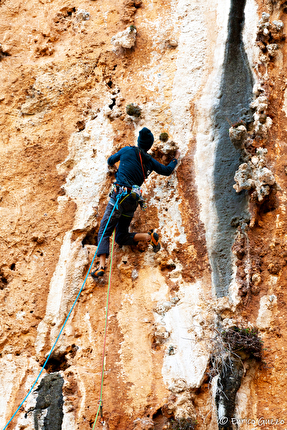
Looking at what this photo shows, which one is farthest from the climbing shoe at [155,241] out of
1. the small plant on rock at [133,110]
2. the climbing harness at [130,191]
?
the small plant on rock at [133,110]

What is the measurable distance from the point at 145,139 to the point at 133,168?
486mm

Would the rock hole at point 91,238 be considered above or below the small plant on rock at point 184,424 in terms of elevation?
above

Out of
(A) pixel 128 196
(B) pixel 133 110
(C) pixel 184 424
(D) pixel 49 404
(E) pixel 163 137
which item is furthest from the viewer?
(B) pixel 133 110

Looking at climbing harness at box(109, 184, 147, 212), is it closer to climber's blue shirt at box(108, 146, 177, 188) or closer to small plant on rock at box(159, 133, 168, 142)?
climber's blue shirt at box(108, 146, 177, 188)

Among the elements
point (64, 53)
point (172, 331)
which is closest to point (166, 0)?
point (64, 53)

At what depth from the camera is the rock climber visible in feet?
19.1

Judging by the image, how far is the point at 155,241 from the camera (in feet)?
19.2

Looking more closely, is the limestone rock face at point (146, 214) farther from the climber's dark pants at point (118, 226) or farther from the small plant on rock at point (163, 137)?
the climber's dark pants at point (118, 226)

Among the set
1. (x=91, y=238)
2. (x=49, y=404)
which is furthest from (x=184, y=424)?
(x=91, y=238)

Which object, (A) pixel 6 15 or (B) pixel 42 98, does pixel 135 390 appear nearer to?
(B) pixel 42 98

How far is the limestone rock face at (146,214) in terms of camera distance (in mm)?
4953

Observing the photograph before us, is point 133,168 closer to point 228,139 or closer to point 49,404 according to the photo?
point 228,139

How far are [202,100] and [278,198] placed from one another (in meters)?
2.30

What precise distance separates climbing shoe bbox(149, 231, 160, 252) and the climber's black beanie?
4.37ft
